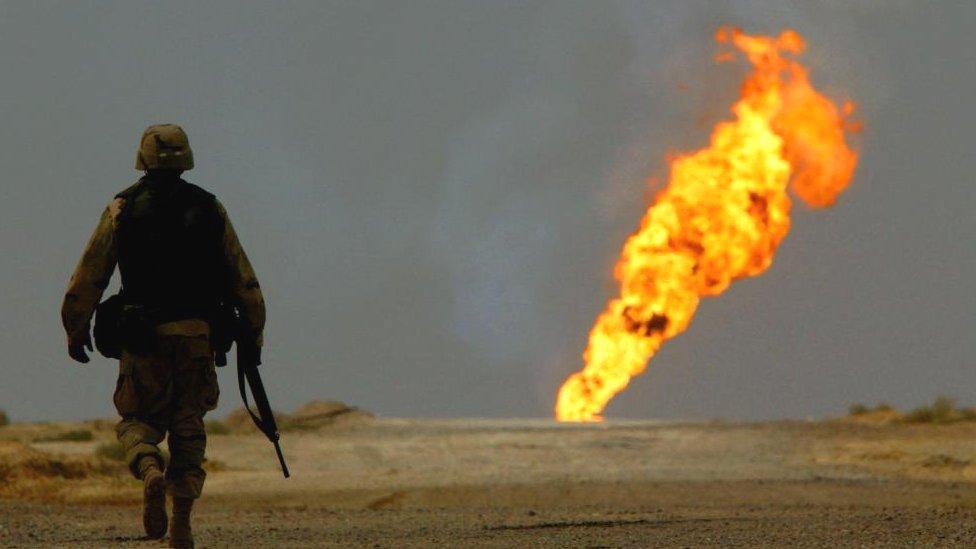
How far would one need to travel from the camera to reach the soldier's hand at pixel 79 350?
11.3m

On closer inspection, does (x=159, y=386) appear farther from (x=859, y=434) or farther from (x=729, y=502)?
(x=859, y=434)

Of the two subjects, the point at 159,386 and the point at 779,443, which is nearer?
the point at 159,386

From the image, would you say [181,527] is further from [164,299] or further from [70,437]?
[70,437]

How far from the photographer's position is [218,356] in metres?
11.6

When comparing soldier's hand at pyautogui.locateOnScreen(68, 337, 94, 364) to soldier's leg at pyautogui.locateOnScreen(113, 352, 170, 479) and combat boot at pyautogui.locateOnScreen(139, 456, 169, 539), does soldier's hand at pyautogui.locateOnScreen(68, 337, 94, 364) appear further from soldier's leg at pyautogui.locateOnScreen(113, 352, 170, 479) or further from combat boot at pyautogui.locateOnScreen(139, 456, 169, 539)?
combat boot at pyautogui.locateOnScreen(139, 456, 169, 539)

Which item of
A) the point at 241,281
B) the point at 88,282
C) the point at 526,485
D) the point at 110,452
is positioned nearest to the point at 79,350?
the point at 88,282

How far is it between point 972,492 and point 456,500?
23.0 feet

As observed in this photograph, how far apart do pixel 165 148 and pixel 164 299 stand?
35.4 inches

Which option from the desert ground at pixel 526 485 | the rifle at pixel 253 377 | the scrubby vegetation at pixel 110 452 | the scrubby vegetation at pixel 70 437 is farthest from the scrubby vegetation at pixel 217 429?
the rifle at pixel 253 377

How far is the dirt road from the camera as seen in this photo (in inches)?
561

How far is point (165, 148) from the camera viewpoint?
1120cm

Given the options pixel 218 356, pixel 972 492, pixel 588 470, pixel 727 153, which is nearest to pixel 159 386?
pixel 218 356

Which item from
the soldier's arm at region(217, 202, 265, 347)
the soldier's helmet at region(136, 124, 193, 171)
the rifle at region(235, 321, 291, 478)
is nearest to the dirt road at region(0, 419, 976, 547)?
the rifle at region(235, 321, 291, 478)

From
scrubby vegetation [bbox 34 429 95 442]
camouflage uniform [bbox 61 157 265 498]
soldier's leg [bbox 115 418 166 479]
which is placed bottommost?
soldier's leg [bbox 115 418 166 479]
